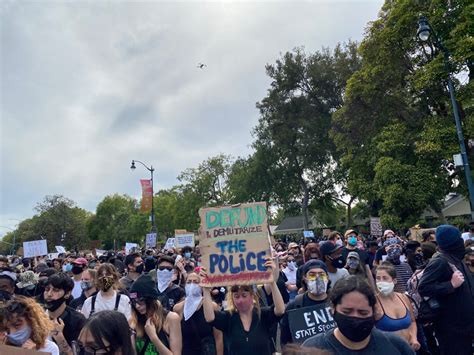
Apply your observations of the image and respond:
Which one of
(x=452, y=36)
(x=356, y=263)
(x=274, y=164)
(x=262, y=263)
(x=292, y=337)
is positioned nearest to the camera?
(x=292, y=337)

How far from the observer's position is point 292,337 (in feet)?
12.1

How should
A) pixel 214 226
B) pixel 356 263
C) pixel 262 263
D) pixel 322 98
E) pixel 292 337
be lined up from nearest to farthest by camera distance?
pixel 292 337 < pixel 262 263 < pixel 214 226 < pixel 356 263 < pixel 322 98

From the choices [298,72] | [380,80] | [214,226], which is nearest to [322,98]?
[298,72]

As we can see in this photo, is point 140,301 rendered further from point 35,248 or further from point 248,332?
point 35,248

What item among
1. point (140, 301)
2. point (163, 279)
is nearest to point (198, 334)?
point (140, 301)

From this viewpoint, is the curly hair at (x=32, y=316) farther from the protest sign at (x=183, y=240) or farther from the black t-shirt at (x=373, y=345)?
the protest sign at (x=183, y=240)

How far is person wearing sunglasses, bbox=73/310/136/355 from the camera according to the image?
2.50 meters

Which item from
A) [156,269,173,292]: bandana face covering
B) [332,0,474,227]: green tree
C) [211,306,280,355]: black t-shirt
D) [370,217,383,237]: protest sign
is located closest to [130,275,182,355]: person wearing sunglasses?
[211,306,280,355]: black t-shirt

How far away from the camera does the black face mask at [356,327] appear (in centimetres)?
247

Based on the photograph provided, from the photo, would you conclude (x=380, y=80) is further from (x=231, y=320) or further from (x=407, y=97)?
(x=231, y=320)

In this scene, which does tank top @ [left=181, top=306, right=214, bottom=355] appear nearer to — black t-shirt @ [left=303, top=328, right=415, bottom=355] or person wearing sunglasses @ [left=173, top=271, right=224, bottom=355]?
person wearing sunglasses @ [left=173, top=271, right=224, bottom=355]

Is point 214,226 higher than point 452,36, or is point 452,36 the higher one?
point 452,36

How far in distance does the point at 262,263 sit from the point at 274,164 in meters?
33.4

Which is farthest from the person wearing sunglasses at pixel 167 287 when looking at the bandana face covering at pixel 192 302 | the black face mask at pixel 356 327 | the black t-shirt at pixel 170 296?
the black face mask at pixel 356 327
